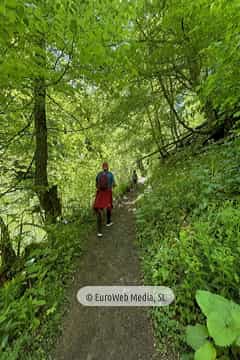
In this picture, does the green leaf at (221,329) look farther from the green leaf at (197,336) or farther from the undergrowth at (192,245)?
the undergrowth at (192,245)

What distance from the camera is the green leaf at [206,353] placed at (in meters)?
1.77

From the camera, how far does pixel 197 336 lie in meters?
2.00

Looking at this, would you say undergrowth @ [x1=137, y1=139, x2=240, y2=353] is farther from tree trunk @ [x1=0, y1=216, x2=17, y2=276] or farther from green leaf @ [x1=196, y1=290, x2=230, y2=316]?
tree trunk @ [x1=0, y1=216, x2=17, y2=276]

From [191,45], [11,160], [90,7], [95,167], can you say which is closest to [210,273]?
[90,7]

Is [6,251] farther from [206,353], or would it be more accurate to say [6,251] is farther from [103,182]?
[206,353]

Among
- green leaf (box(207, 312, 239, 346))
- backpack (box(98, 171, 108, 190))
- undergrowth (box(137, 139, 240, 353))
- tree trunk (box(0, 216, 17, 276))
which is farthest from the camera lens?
backpack (box(98, 171, 108, 190))

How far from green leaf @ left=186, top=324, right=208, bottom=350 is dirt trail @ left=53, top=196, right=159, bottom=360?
1.77 feet

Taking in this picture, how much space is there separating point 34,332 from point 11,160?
4533 millimetres

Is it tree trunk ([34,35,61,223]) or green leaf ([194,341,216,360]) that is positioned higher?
tree trunk ([34,35,61,223])

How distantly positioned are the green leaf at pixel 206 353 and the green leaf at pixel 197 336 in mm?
109

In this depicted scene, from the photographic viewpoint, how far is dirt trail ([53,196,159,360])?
2.42 metres

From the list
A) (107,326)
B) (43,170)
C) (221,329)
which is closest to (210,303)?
(221,329)

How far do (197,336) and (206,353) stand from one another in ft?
0.69

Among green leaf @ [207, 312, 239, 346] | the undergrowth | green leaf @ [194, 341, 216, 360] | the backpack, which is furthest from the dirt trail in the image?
the backpack
